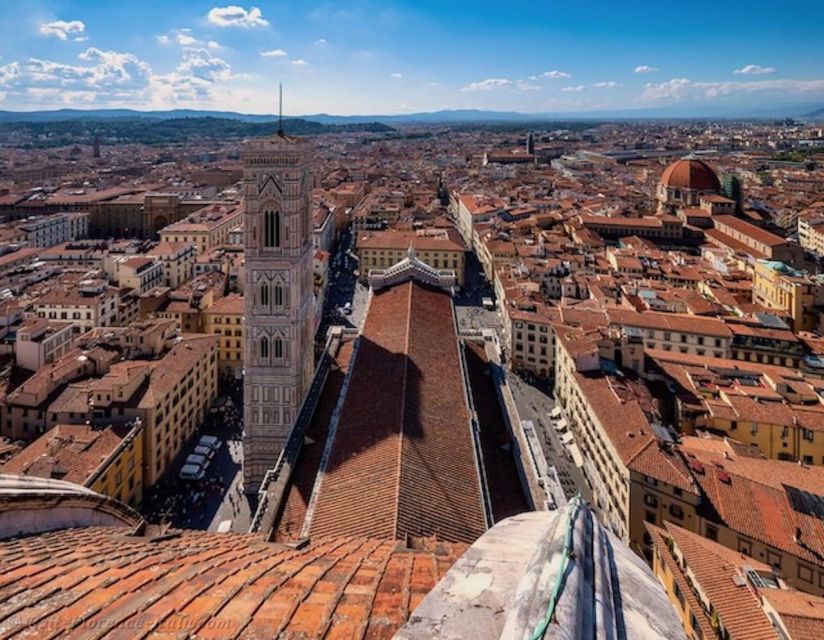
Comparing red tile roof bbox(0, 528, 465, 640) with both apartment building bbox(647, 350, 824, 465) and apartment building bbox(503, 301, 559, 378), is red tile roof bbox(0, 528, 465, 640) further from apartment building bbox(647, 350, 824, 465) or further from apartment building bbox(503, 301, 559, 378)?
apartment building bbox(503, 301, 559, 378)

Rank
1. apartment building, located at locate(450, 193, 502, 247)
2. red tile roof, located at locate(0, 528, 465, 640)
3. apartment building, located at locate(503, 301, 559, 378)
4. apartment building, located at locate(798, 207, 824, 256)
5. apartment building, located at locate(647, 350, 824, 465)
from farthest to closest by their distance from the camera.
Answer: apartment building, located at locate(450, 193, 502, 247), apartment building, located at locate(798, 207, 824, 256), apartment building, located at locate(503, 301, 559, 378), apartment building, located at locate(647, 350, 824, 465), red tile roof, located at locate(0, 528, 465, 640)

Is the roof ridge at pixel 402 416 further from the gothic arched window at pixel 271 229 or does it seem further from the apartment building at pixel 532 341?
the apartment building at pixel 532 341

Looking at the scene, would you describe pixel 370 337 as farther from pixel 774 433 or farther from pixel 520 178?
pixel 520 178

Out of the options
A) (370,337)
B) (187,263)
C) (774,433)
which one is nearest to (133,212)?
(187,263)

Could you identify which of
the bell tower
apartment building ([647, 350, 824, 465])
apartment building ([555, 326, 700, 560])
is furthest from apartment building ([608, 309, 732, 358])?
the bell tower

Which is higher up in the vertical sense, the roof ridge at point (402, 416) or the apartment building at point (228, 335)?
the roof ridge at point (402, 416)

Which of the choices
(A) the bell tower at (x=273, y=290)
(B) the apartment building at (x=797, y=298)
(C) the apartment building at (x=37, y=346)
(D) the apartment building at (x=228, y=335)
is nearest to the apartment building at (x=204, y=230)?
(D) the apartment building at (x=228, y=335)
